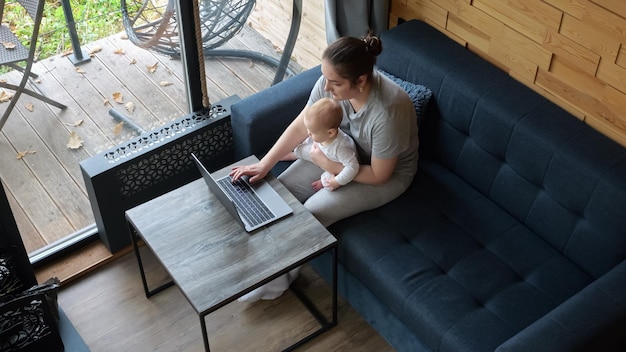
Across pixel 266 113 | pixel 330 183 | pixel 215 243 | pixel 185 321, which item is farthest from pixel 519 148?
pixel 185 321

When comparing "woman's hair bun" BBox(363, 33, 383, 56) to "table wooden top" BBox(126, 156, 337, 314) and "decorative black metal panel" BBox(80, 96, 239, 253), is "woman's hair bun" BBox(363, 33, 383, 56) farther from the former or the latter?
"decorative black metal panel" BBox(80, 96, 239, 253)

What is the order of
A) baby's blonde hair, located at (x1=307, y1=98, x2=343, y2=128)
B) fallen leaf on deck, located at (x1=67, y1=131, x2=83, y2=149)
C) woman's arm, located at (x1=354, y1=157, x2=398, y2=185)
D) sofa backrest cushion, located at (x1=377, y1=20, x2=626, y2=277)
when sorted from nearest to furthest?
1. sofa backrest cushion, located at (x1=377, y1=20, x2=626, y2=277)
2. baby's blonde hair, located at (x1=307, y1=98, x2=343, y2=128)
3. woman's arm, located at (x1=354, y1=157, x2=398, y2=185)
4. fallen leaf on deck, located at (x1=67, y1=131, x2=83, y2=149)

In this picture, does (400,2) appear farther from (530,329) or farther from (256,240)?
(530,329)

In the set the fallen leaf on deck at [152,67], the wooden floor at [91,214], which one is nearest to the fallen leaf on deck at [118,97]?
the wooden floor at [91,214]

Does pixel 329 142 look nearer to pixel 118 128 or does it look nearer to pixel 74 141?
pixel 118 128

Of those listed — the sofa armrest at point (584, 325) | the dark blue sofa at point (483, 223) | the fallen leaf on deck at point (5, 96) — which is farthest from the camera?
the fallen leaf on deck at point (5, 96)

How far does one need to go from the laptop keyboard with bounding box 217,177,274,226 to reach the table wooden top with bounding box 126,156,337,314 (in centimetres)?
5

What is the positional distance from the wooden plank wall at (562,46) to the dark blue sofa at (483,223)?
0.18 ft

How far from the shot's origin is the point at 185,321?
113 inches

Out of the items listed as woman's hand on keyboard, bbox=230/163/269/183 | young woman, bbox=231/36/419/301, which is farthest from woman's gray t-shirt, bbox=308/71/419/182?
woman's hand on keyboard, bbox=230/163/269/183

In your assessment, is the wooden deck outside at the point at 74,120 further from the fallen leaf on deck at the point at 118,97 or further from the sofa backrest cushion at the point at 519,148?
the sofa backrest cushion at the point at 519,148

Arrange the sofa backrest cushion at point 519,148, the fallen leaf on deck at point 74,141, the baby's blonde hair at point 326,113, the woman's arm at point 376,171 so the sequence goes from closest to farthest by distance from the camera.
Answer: the sofa backrest cushion at point 519,148 → the baby's blonde hair at point 326,113 → the woman's arm at point 376,171 → the fallen leaf on deck at point 74,141

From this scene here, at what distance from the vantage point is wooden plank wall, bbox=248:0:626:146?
2.43 metres

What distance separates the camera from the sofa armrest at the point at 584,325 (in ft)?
7.00
